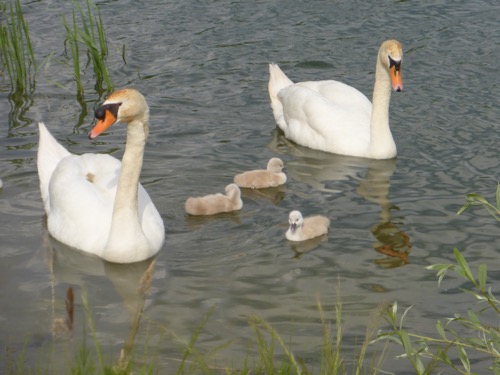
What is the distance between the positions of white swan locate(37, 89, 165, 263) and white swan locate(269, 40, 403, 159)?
9.94 ft

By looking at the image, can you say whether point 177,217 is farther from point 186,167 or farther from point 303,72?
point 303,72

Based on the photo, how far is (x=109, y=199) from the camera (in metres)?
8.88

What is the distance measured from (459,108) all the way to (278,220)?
11.3 feet

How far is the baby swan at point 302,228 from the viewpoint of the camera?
863cm

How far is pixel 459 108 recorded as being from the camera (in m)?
11.8

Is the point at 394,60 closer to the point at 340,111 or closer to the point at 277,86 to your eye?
the point at 340,111

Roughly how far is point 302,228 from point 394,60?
301cm

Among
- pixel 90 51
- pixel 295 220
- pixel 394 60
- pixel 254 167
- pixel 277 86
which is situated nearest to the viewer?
pixel 295 220

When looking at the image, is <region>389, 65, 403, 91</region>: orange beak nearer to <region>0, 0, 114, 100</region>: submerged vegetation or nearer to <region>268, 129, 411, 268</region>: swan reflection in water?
<region>268, 129, 411, 268</region>: swan reflection in water

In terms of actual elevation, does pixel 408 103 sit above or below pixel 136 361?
below

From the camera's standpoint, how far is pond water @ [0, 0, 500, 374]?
7574 mm

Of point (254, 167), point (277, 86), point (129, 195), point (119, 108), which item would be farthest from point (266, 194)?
point (277, 86)

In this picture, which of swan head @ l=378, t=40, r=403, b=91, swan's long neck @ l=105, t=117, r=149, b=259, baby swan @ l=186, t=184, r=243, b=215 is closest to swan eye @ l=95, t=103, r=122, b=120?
swan's long neck @ l=105, t=117, r=149, b=259

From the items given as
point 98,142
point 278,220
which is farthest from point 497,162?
point 98,142
